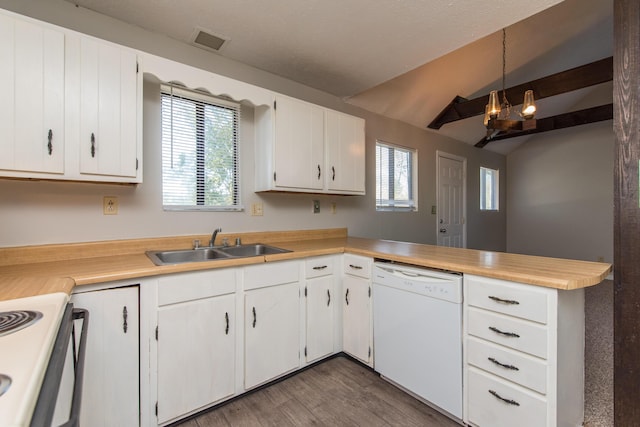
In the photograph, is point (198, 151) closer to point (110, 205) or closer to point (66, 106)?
point (110, 205)

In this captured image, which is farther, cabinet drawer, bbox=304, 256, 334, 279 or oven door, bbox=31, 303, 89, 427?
cabinet drawer, bbox=304, 256, 334, 279

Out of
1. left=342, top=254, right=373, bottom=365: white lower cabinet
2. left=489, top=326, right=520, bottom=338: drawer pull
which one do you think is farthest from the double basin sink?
left=489, top=326, right=520, bottom=338: drawer pull

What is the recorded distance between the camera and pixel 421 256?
1.76m

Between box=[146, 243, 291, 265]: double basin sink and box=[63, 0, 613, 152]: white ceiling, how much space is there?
1.54 meters

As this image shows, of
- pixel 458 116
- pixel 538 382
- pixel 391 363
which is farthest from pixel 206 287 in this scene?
pixel 458 116

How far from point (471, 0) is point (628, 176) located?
128cm

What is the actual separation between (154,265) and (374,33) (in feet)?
6.78

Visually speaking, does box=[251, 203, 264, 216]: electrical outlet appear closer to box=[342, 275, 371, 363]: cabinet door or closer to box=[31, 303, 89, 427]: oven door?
box=[342, 275, 371, 363]: cabinet door

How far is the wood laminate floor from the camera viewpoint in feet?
Result: 5.22

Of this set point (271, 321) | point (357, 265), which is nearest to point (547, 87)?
point (357, 265)

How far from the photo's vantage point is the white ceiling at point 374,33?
1.77 m

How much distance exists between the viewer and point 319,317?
6.90 feet

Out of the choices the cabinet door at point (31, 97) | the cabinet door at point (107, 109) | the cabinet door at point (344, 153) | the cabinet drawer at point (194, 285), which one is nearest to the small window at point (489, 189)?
the cabinet door at point (344, 153)

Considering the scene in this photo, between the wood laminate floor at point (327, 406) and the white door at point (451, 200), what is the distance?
9.90ft
